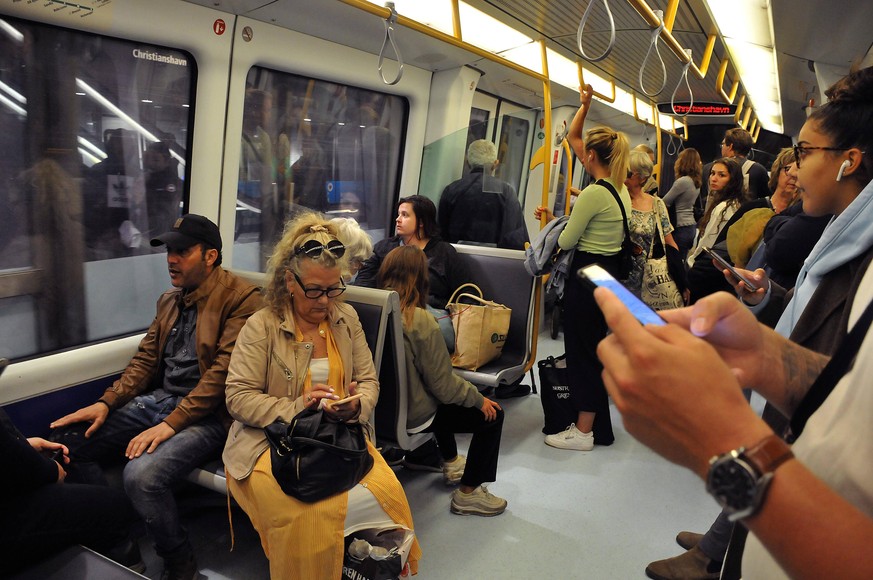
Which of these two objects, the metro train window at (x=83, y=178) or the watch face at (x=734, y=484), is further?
the metro train window at (x=83, y=178)

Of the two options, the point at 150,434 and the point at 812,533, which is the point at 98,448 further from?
the point at 812,533

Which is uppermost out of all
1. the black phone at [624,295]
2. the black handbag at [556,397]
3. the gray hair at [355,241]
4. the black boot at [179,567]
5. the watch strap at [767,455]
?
the black phone at [624,295]

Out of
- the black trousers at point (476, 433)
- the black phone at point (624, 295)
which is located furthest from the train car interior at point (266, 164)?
the black phone at point (624, 295)

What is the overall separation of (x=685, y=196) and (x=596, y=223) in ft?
9.74

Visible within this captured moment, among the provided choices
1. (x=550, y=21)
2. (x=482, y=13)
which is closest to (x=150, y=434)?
(x=482, y=13)

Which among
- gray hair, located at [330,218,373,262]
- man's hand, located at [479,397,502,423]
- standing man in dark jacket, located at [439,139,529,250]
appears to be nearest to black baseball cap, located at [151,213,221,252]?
gray hair, located at [330,218,373,262]

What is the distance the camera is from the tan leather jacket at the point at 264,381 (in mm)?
2250

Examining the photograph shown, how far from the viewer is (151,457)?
2383 millimetres

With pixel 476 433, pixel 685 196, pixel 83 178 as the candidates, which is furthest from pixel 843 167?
pixel 685 196

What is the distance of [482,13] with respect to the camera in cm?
455

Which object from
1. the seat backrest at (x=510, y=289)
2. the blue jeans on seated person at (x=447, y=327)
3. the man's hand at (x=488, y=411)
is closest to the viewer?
the man's hand at (x=488, y=411)

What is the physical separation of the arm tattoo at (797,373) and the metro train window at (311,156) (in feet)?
11.0

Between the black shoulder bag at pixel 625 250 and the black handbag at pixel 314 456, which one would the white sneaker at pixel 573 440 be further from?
the black handbag at pixel 314 456

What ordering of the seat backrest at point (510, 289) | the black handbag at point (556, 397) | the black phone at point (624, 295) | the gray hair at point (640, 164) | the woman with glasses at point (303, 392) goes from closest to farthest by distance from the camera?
the black phone at point (624, 295)
the woman with glasses at point (303, 392)
the black handbag at point (556, 397)
the seat backrest at point (510, 289)
the gray hair at point (640, 164)
